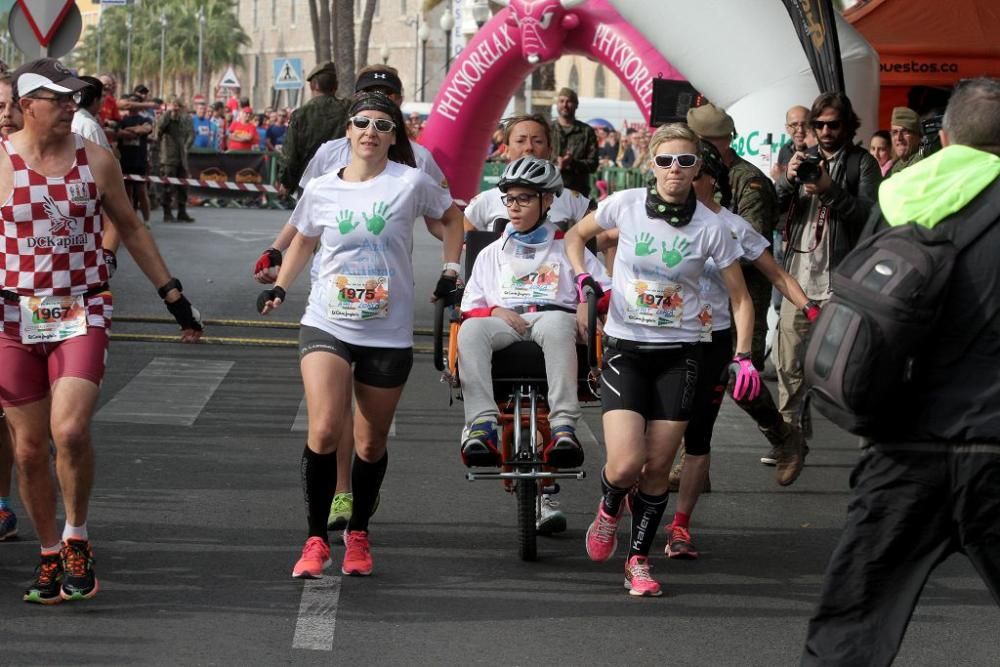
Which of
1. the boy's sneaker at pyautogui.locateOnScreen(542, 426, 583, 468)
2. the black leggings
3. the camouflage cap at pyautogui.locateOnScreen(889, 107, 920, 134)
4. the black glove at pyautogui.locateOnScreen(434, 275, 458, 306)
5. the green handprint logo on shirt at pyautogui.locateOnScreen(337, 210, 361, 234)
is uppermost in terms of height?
the camouflage cap at pyautogui.locateOnScreen(889, 107, 920, 134)

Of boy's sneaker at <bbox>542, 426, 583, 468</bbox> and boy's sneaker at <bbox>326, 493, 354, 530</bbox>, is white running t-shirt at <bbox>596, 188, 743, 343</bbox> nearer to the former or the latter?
boy's sneaker at <bbox>542, 426, 583, 468</bbox>

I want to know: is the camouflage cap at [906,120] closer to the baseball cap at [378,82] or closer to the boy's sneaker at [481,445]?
the baseball cap at [378,82]

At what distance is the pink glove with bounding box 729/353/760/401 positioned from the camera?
6.83 meters

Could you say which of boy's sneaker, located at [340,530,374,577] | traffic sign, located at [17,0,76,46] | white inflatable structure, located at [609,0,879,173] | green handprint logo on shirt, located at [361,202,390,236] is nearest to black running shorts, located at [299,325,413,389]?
green handprint logo on shirt, located at [361,202,390,236]

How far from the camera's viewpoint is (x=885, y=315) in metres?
4.39

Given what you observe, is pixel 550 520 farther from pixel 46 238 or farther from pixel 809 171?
pixel 46 238

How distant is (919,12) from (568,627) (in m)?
13.7

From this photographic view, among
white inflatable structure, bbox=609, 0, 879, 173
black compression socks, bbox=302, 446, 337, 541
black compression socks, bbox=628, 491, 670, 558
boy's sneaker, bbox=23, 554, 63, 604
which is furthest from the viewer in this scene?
white inflatable structure, bbox=609, 0, 879, 173

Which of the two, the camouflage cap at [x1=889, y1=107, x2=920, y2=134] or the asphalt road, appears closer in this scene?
the asphalt road

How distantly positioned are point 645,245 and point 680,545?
1.47 metres

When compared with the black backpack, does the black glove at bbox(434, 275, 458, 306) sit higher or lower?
lower

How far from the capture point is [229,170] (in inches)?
1339

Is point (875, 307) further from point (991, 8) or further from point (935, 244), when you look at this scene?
point (991, 8)

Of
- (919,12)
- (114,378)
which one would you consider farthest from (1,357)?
(919,12)
